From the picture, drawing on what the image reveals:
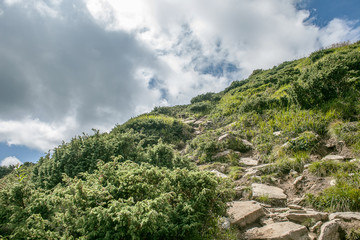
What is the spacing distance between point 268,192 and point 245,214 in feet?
4.78

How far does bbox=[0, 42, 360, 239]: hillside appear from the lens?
2.58 metres

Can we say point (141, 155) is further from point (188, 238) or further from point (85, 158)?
point (188, 238)

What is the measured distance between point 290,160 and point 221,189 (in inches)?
148

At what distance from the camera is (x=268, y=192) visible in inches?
194

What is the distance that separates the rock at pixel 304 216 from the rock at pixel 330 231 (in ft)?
1.15

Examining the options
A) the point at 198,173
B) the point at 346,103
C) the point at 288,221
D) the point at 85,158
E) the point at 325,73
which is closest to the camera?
the point at 198,173

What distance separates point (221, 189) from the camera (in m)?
3.43

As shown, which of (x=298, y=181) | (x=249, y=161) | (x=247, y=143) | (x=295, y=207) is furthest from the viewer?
(x=247, y=143)

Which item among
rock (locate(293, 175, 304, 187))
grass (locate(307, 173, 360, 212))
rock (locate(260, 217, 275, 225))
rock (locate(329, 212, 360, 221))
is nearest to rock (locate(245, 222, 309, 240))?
rock (locate(260, 217, 275, 225))

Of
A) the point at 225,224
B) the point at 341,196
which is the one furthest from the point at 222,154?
the point at 225,224

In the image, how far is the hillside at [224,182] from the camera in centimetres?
258

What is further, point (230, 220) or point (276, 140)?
point (276, 140)

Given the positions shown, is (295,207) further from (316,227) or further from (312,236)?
(312,236)

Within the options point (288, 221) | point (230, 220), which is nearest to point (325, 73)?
point (288, 221)
